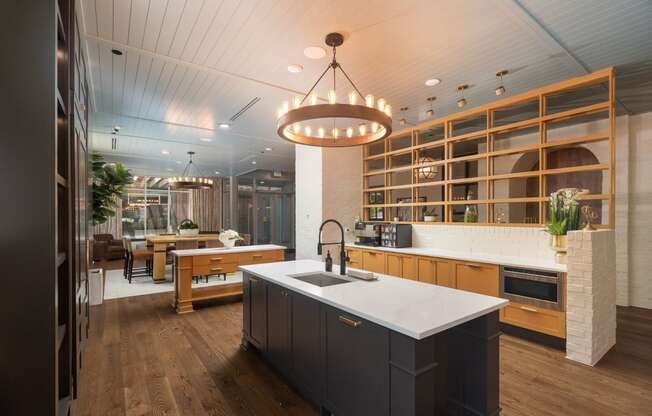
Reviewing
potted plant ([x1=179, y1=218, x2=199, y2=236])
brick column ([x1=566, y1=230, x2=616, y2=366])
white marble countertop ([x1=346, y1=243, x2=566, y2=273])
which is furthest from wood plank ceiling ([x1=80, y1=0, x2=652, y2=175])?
potted plant ([x1=179, y1=218, x2=199, y2=236])

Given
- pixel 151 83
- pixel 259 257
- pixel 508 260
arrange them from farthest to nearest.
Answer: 1. pixel 259 257
2. pixel 151 83
3. pixel 508 260

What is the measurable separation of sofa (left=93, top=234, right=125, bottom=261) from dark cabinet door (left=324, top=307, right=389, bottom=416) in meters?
8.16

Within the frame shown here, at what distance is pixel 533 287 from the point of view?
10.6ft

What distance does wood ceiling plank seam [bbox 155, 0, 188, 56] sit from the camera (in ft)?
7.85

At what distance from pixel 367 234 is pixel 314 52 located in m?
3.21

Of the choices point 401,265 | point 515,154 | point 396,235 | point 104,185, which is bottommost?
point 401,265

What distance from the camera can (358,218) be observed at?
19.0ft

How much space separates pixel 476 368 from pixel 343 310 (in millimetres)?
831

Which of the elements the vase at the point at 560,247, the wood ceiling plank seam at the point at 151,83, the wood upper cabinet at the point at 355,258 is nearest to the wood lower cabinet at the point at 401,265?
the wood upper cabinet at the point at 355,258

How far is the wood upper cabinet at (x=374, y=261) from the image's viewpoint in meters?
4.84

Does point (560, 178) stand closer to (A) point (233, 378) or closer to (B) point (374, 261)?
(B) point (374, 261)

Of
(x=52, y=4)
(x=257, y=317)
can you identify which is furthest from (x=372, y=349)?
(x=52, y=4)

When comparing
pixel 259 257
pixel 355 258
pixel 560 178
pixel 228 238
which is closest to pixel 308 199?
pixel 355 258

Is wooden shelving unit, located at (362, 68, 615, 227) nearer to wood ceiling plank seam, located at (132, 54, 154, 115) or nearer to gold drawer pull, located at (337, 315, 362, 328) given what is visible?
gold drawer pull, located at (337, 315, 362, 328)
